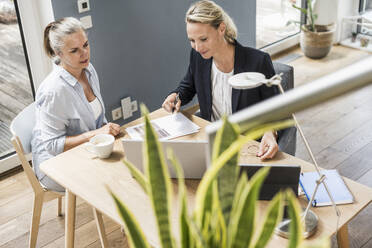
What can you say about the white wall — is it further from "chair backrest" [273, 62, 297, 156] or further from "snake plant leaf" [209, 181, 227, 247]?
"snake plant leaf" [209, 181, 227, 247]

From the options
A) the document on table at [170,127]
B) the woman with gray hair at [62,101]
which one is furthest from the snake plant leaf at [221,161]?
the woman with gray hair at [62,101]

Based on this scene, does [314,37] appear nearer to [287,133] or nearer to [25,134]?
[287,133]

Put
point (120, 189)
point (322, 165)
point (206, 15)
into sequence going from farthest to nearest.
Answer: point (322, 165)
point (206, 15)
point (120, 189)

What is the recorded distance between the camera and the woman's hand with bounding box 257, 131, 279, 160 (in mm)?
2098

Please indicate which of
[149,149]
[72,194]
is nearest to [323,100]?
[149,149]

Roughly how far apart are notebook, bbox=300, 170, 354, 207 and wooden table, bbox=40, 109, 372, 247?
0.02 metres

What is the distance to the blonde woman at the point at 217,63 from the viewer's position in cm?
248

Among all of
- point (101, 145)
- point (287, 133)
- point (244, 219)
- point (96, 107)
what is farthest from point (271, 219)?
point (96, 107)

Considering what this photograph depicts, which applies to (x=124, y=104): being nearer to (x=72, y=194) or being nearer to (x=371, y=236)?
(x=72, y=194)

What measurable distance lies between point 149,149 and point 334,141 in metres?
3.00

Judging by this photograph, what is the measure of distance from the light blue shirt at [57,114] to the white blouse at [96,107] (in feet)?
0.28

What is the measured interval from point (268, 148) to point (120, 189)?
67 centimetres

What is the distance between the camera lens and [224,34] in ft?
8.39

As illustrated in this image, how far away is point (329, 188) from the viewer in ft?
6.28
